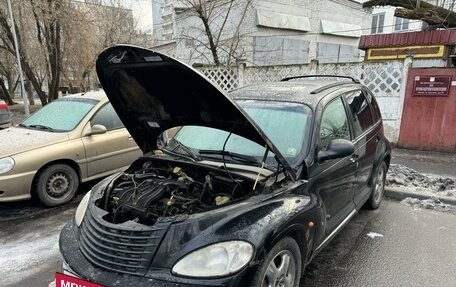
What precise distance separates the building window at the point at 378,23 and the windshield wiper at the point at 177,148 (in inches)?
1035

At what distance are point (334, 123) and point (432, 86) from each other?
4.94 meters

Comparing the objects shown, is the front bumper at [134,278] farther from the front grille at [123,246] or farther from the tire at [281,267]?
the tire at [281,267]

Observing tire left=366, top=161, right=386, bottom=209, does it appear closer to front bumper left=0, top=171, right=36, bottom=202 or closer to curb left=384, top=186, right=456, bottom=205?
curb left=384, top=186, right=456, bottom=205

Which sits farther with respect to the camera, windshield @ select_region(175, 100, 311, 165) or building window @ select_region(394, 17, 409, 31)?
building window @ select_region(394, 17, 409, 31)

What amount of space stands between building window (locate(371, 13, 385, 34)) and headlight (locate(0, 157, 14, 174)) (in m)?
26.6

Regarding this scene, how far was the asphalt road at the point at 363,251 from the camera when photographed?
3.08 metres

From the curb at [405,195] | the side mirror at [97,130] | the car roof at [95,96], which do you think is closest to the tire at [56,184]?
the side mirror at [97,130]

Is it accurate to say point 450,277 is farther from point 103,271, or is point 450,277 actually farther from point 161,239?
point 103,271

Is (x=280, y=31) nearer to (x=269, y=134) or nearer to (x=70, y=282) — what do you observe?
(x=269, y=134)

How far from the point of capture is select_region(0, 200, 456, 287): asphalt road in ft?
10.1

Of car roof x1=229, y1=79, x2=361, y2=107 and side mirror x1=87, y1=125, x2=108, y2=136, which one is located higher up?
car roof x1=229, y1=79, x2=361, y2=107

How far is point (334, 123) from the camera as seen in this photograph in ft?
11.0

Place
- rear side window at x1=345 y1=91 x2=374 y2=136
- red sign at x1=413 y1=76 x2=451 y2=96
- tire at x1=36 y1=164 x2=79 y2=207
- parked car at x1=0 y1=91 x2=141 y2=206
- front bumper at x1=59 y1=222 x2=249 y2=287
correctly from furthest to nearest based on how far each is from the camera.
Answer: red sign at x1=413 y1=76 x2=451 y2=96
tire at x1=36 y1=164 x2=79 y2=207
parked car at x1=0 y1=91 x2=141 y2=206
rear side window at x1=345 y1=91 x2=374 y2=136
front bumper at x1=59 y1=222 x2=249 y2=287

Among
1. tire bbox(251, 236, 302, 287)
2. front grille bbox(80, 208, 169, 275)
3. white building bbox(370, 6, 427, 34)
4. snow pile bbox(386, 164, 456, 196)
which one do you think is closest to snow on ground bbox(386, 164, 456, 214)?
snow pile bbox(386, 164, 456, 196)
